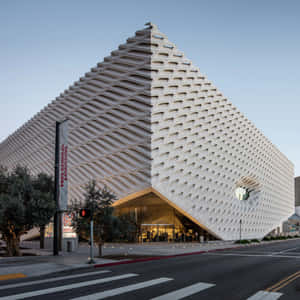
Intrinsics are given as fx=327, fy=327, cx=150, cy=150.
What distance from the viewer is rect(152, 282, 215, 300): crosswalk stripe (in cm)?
916

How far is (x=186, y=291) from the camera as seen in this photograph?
997cm

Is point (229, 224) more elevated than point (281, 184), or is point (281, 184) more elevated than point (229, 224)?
point (281, 184)

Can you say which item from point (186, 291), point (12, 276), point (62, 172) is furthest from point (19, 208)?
point (186, 291)

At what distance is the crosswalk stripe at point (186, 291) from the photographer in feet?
30.1

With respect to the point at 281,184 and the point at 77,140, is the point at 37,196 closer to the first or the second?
the point at 77,140

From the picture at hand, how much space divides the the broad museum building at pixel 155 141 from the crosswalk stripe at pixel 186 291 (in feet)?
73.0

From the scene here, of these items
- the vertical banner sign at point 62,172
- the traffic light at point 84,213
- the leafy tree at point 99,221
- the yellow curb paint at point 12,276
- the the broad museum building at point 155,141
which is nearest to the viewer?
the yellow curb paint at point 12,276

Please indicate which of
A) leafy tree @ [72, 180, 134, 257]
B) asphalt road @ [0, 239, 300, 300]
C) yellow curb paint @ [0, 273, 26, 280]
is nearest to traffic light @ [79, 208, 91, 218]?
asphalt road @ [0, 239, 300, 300]

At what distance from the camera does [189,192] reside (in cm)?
3844

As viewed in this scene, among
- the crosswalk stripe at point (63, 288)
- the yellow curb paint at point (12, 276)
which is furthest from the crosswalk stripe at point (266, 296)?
the yellow curb paint at point (12, 276)

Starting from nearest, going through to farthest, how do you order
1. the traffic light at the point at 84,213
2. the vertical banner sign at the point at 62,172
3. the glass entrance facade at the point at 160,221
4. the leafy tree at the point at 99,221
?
the traffic light at the point at 84,213, the leafy tree at the point at 99,221, the vertical banner sign at the point at 62,172, the glass entrance facade at the point at 160,221

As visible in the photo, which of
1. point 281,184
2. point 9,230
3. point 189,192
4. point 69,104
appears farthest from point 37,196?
point 281,184

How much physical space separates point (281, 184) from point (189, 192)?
4803cm

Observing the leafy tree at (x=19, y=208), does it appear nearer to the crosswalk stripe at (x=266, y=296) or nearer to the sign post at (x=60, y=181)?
the sign post at (x=60, y=181)
